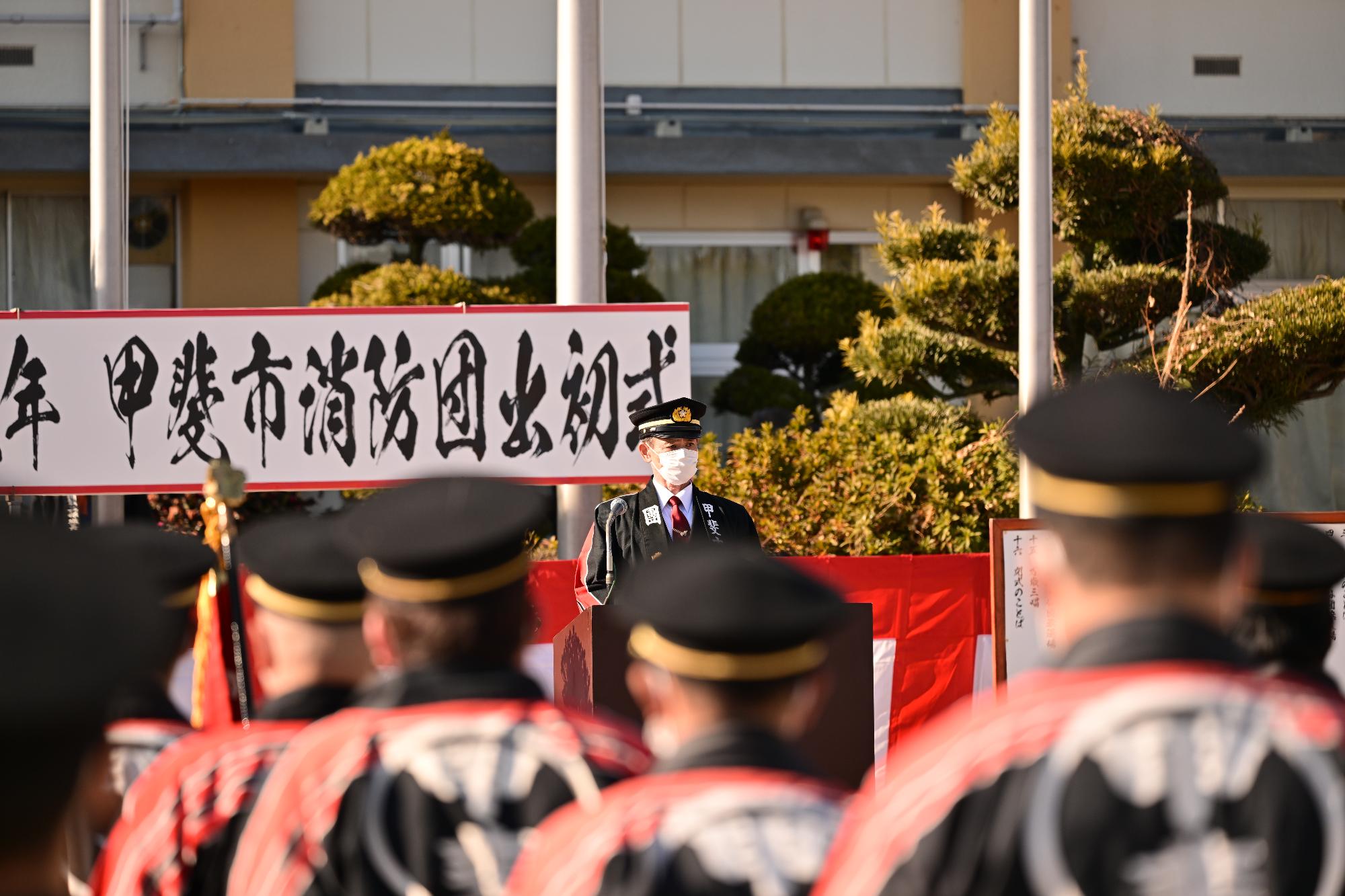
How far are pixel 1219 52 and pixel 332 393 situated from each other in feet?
36.5

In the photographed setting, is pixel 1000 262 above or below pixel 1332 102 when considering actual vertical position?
below

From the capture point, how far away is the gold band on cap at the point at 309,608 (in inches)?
104

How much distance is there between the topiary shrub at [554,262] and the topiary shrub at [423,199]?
62 centimetres

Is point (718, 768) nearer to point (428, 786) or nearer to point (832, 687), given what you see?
point (428, 786)

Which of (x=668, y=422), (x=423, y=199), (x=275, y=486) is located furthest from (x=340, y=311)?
(x=423, y=199)

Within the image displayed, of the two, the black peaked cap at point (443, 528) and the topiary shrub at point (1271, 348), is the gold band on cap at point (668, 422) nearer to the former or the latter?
the black peaked cap at point (443, 528)

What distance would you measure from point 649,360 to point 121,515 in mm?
3865

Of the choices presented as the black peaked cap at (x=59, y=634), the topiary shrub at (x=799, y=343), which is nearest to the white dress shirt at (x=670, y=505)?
the black peaked cap at (x=59, y=634)

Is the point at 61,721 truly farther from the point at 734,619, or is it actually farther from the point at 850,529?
the point at 850,529

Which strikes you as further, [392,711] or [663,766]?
[392,711]

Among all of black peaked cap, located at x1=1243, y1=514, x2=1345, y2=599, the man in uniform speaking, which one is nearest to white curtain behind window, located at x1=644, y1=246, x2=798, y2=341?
the man in uniform speaking

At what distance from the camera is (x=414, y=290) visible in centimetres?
1179

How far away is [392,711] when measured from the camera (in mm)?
2322

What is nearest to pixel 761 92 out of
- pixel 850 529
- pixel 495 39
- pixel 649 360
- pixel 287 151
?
pixel 495 39
